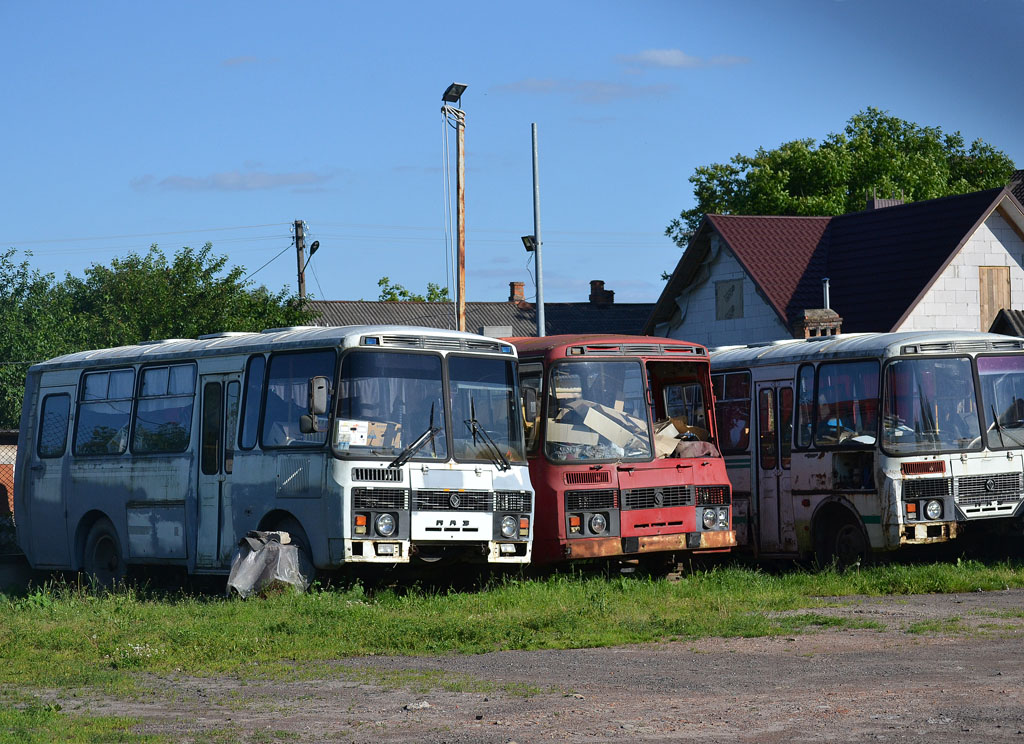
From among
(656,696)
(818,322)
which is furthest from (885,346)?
(818,322)

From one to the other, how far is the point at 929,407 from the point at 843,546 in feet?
6.69

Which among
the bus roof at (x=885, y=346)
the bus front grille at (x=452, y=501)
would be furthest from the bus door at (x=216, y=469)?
the bus roof at (x=885, y=346)

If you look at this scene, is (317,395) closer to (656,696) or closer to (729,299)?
(656,696)

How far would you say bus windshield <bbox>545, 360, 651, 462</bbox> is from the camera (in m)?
16.2

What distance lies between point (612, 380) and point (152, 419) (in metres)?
5.51

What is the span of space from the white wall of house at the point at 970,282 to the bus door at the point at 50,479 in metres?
22.4

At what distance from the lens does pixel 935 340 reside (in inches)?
669

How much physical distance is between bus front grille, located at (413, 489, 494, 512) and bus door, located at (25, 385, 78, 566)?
6.11 metres

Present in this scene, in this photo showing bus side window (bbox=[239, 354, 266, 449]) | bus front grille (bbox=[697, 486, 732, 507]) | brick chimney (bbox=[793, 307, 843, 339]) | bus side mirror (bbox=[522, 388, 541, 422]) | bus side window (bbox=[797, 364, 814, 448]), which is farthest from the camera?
brick chimney (bbox=[793, 307, 843, 339])

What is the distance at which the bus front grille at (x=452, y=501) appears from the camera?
14.8 meters

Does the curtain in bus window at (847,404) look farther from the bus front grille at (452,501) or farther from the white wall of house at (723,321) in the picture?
the white wall of house at (723,321)

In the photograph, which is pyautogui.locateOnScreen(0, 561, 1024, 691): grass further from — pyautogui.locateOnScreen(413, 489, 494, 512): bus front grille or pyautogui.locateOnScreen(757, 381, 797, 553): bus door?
pyautogui.locateOnScreen(757, 381, 797, 553): bus door

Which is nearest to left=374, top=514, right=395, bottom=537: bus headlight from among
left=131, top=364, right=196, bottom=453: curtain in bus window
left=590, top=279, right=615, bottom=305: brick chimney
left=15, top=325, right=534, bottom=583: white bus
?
left=15, top=325, right=534, bottom=583: white bus

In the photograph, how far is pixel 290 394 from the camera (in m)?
15.5
